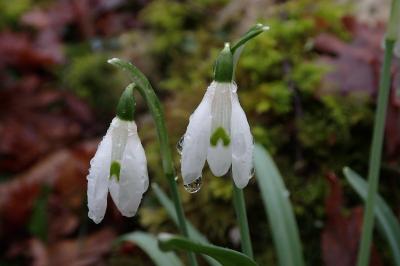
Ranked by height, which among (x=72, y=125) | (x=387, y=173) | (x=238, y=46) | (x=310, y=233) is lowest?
(x=310, y=233)

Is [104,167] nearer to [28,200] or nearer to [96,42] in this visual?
[28,200]

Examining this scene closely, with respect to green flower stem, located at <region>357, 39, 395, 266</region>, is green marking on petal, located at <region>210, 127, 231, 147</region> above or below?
above

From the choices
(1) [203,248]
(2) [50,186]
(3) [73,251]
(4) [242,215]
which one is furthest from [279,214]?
(2) [50,186]

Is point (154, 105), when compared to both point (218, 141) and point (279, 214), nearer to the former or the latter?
point (218, 141)

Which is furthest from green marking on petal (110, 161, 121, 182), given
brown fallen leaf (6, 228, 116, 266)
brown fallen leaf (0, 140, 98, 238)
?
brown fallen leaf (0, 140, 98, 238)

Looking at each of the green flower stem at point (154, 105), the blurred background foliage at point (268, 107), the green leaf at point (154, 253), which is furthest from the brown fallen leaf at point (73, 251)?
the green flower stem at point (154, 105)

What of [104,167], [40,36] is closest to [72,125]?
[40,36]

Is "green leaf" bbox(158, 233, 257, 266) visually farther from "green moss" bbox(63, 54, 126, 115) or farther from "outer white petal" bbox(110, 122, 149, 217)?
"green moss" bbox(63, 54, 126, 115)
